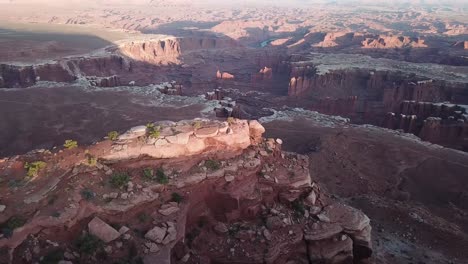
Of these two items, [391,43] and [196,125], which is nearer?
[196,125]

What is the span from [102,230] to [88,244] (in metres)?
0.61

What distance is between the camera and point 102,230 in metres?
11.9

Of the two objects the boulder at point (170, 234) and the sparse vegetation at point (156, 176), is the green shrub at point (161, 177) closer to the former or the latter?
the sparse vegetation at point (156, 176)

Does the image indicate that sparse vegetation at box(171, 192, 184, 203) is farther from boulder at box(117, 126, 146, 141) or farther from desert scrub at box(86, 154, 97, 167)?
boulder at box(117, 126, 146, 141)

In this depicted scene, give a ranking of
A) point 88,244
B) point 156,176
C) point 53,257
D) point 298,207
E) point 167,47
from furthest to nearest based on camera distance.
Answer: point 167,47 < point 298,207 < point 156,176 < point 88,244 < point 53,257

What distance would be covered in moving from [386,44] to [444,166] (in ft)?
202

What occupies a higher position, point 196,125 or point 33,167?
point 196,125

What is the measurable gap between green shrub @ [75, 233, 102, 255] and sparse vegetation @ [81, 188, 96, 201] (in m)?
1.23

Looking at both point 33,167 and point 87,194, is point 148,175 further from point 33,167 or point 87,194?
point 33,167

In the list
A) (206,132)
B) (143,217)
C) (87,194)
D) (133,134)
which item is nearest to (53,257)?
(87,194)

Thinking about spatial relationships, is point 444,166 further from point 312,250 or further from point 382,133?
point 312,250

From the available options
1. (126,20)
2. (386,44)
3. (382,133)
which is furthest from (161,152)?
(126,20)

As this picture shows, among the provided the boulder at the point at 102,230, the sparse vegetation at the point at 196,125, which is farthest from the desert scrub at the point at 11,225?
the sparse vegetation at the point at 196,125

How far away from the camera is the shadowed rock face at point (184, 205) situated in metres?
11.7
